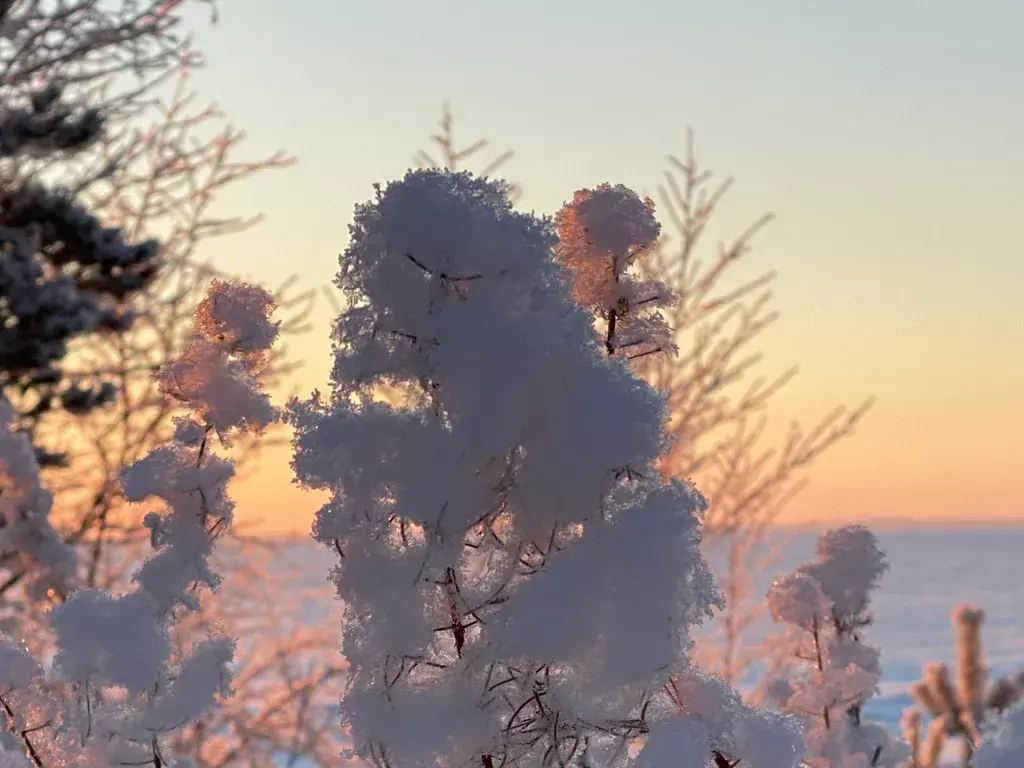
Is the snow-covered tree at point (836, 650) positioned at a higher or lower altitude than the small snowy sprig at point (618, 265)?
lower

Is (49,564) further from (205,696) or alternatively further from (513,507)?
(513,507)

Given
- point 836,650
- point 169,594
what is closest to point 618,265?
point 169,594

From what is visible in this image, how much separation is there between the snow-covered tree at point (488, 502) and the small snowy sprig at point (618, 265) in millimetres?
181

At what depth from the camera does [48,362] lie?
7.16m

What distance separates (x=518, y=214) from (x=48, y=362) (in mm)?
6619

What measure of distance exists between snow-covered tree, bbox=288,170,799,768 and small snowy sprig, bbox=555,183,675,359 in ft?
0.59

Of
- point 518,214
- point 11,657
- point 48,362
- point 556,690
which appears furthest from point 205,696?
point 48,362

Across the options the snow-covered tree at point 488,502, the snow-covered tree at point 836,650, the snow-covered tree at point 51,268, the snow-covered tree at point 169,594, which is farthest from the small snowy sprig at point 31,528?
the snow-covered tree at point 51,268

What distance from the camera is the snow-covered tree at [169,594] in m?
1.53

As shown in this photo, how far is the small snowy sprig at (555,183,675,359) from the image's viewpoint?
147 centimetres

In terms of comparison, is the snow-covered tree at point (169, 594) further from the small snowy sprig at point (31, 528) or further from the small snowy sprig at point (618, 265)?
the small snowy sprig at point (618, 265)

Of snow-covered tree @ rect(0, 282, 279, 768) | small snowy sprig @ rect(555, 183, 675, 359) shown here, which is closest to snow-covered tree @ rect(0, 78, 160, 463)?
snow-covered tree @ rect(0, 282, 279, 768)

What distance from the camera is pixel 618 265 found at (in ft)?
4.87

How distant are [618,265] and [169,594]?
2.62ft
